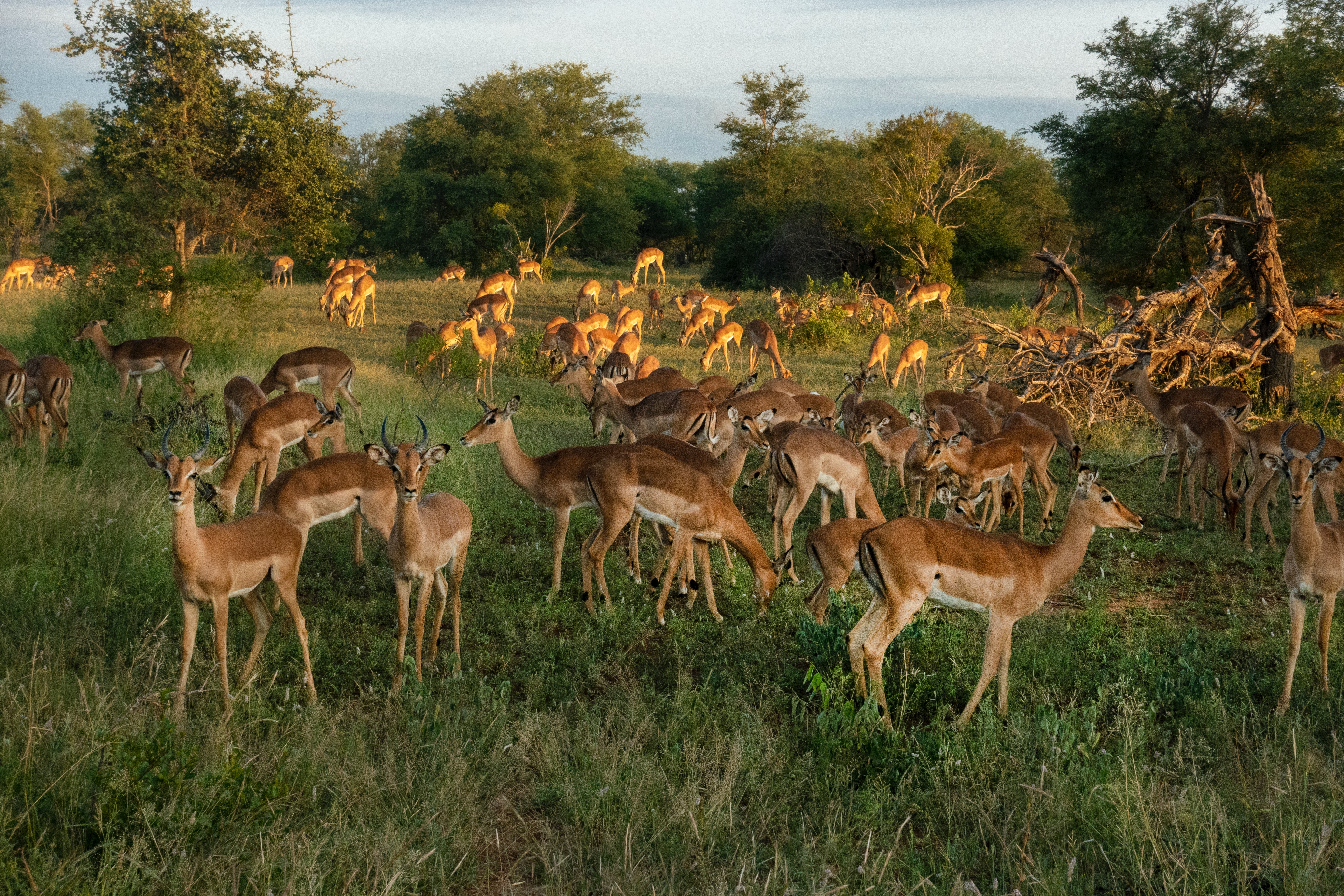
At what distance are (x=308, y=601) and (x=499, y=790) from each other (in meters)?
2.50

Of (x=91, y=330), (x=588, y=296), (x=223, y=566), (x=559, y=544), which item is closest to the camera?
(x=223, y=566)

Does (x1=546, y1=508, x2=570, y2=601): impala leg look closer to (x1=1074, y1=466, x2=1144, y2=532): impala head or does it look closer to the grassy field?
the grassy field

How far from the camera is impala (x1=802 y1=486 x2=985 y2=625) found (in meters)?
5.10

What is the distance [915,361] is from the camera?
14.3 m

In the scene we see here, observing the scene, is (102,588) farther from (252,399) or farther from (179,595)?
(252,399)

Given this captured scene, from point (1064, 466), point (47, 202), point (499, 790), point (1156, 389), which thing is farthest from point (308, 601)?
point (47, 202)

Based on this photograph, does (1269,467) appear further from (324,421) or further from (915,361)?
(915,361)

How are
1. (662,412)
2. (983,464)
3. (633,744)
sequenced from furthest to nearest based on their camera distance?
(662,412)
(983,464)
(633,744)

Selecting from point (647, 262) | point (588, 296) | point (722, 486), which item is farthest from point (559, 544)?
point (647, 262)

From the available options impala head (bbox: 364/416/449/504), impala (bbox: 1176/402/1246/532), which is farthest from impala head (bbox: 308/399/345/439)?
impala (bbox: 1176/402/1246/532)

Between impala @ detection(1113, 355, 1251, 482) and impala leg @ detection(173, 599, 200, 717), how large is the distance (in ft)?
25.2

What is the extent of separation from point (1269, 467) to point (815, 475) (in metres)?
3.02

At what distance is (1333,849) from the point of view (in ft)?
10.6

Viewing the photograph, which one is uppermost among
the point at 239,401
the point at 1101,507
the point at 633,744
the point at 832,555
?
the point at 1101,507
